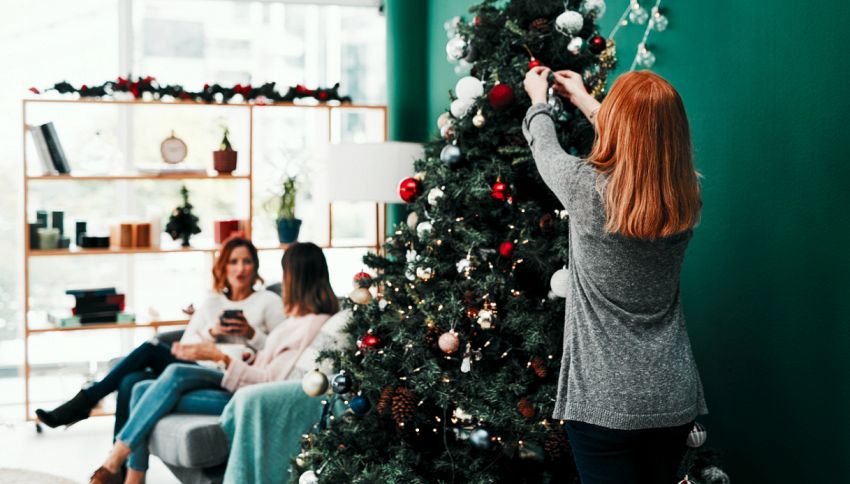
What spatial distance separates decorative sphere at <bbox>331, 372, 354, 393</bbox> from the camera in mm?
2654

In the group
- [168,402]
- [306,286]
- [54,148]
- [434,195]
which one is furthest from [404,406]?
[54,148]

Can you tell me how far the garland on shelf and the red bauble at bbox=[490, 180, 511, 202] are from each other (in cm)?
311

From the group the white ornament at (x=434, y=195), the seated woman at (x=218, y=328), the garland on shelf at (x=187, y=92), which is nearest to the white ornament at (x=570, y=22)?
the white ornament at (x=434, y=195)

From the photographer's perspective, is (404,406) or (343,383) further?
(343,383)

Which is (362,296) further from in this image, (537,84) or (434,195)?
(537,84)

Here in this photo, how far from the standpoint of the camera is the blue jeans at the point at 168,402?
11.6 ft

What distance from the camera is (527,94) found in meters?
2.33

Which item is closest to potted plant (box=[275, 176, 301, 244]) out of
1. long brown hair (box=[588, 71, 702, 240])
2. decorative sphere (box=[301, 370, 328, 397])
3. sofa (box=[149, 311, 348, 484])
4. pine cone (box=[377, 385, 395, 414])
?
sofa (box=[149, 311, 348, 484])

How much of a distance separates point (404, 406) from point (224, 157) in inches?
122

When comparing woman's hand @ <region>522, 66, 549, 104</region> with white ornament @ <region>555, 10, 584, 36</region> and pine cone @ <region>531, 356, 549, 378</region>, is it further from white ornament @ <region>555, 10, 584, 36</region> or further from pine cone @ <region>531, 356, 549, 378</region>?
pine cone @ <region>531, 356, 549, 378</region>

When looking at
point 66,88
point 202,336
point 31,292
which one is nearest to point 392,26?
point 66,88

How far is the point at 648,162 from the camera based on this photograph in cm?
164

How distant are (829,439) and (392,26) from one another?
3.93 meters

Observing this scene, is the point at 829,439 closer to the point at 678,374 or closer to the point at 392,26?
the point at 678,374
